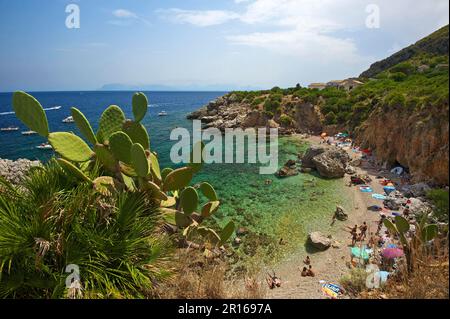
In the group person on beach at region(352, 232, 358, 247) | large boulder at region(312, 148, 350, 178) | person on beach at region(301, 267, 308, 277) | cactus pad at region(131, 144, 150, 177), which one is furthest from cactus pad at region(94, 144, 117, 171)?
large boulder at region(312, 148, 350, 178)

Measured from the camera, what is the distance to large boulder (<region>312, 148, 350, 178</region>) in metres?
20.7

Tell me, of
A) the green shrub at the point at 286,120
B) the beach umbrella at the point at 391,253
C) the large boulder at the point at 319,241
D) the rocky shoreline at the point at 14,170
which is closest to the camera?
the beach umbrella at the point at 391,253

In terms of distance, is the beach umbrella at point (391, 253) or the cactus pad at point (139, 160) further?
the beach umbrella at point (391, 253)

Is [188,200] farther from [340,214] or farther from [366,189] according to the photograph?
[366,189]

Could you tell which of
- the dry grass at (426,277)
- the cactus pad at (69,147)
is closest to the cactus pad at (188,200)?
the cactus pad at (69,147)

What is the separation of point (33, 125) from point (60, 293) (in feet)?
10.2

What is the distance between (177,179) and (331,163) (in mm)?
17461

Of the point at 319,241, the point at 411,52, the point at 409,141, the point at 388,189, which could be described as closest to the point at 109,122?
the point at 319,241

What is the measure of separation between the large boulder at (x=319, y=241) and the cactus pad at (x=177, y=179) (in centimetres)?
783

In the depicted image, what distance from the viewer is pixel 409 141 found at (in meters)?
18.1

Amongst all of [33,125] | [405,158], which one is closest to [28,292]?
[33,125]

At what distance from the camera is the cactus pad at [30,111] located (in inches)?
189

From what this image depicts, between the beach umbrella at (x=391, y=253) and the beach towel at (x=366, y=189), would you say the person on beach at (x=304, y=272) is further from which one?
the beach towel at (x=366, y=189)

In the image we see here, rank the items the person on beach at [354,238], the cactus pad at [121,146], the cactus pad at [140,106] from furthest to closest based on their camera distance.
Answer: the person on beach at [354,238] < the cactus pad at [140,106] < the cactus pad at [121,146]
